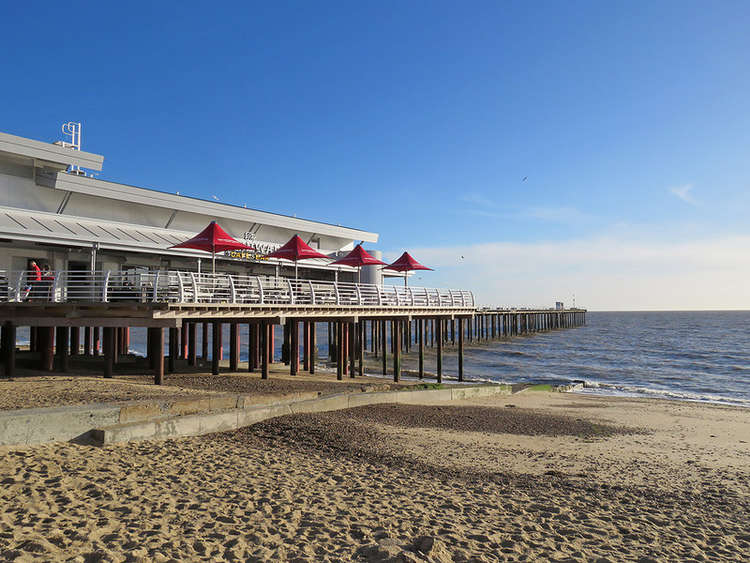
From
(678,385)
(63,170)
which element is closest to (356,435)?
(63,170)

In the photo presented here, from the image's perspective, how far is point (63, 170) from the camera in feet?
66.5

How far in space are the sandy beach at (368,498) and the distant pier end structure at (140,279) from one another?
5.69 meters

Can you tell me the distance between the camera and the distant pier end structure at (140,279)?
14.5 m

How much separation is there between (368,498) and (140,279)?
10273 mm

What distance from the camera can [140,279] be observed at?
14531mm

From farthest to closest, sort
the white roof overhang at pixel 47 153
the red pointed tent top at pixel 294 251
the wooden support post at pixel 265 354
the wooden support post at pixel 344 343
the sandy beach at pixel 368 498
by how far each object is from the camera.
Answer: the wooden support post at pixel 344 343 < the red pointed tent top at pixel 294 251 < the white roof overhang at pixel 47 153 < the wooden support post at pixel 265 354 < the sandy beach at pixel 368 498

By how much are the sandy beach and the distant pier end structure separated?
5685mm

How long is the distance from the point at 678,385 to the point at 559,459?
79.2 feet

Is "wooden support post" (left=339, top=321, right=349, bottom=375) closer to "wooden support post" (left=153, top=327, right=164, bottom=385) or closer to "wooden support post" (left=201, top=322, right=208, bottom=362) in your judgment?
"wooden support post" (left=201, top=322, right=208, bottom=362)

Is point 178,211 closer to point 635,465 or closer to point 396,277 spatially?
point 396,277

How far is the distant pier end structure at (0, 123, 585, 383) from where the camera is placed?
14516 millimetres

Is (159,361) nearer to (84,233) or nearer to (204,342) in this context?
(84,233)

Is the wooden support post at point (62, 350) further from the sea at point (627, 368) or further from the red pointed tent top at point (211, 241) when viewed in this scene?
the sea at point (627, 368)

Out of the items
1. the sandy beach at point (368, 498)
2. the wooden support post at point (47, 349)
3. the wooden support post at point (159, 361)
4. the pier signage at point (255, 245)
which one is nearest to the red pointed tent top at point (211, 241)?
the wooden support post at point (159, 361)
